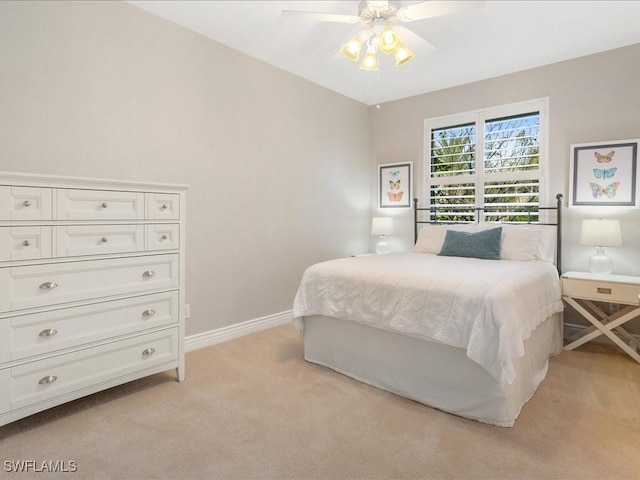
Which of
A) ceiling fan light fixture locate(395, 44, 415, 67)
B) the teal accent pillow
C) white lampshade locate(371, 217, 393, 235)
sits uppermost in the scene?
ceiling fan light fixture locate(395, 44, 415, 67)

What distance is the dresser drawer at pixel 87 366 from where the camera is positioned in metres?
1.84

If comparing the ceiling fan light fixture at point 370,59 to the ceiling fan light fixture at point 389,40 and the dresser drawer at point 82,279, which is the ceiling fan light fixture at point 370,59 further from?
the dresser drawer at point 82,279

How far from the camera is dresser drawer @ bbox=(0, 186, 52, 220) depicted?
1.75 meters

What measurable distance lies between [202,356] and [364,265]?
4.80 feet

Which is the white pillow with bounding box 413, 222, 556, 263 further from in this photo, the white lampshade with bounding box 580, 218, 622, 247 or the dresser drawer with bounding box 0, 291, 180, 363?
the dresser drawer with bounding box 0, 291, 180, 363

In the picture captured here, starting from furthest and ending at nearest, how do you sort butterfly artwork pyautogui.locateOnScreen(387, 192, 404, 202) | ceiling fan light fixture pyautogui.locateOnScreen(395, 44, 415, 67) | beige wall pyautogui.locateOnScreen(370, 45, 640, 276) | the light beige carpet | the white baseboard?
butterfly artwork pyautogui.locateOnScreen(387, 192, 404, 202) → beige wall pyautogui.locateOnScreen(370, 45, 640, 276) → the white baseboard → ceiling fan light fixture pyautogui.locateOnScreen(395, 44, 415, 67) → the light beige carpet

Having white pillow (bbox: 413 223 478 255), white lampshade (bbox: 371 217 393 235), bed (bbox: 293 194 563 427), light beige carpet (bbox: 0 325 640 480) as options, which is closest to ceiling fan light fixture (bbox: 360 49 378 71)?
bed (bbox: 293 194 563 427)

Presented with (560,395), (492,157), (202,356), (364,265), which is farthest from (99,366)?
(492,157)

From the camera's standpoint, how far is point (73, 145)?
2436 mm

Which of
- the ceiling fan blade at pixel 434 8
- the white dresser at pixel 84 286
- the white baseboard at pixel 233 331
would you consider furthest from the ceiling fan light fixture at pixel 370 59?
the white baseboard at pixel 233 331

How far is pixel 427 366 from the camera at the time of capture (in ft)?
7.18

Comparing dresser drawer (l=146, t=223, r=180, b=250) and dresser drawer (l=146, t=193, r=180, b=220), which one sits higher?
dresser drawer (l=146, t=193, r=180, b=220)

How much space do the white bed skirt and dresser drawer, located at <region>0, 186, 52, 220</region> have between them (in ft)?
5.77

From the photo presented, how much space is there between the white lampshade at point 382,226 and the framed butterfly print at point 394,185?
1.03 ft
